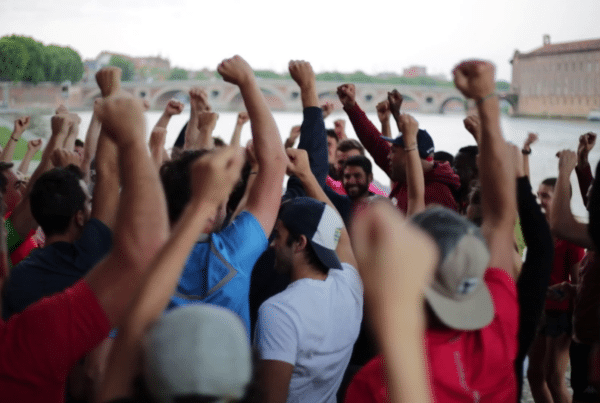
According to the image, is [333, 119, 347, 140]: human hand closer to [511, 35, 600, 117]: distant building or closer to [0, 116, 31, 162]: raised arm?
[0, 116, 31, 162]: raised arm

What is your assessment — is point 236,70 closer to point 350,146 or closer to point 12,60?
point 350,146

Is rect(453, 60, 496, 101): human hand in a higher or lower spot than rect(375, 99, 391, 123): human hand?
higher

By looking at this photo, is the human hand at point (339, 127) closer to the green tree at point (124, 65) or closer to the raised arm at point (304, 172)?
the raised arm at point (304, 172)

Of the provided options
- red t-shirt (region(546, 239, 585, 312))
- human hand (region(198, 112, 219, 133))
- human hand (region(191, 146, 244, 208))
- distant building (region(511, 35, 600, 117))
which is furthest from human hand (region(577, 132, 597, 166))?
distant building (region(511, 35, 600, 117))

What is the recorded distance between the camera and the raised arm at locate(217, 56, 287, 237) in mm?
1539

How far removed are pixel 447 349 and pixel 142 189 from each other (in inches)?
21.8

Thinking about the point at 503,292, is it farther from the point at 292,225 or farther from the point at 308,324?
the point at 292,225

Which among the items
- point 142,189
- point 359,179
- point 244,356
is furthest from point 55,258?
point 359,179

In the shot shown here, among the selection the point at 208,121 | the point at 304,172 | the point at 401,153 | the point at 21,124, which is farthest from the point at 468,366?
the point at 21,124

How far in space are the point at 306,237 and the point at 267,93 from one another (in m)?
35.7

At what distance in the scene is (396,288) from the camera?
2.13 feet

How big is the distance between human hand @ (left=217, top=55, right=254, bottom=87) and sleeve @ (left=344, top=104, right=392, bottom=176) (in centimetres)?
141

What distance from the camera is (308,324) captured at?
141cm

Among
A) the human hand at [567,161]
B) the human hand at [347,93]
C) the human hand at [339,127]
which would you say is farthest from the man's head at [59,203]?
the human hand at [339,127]
